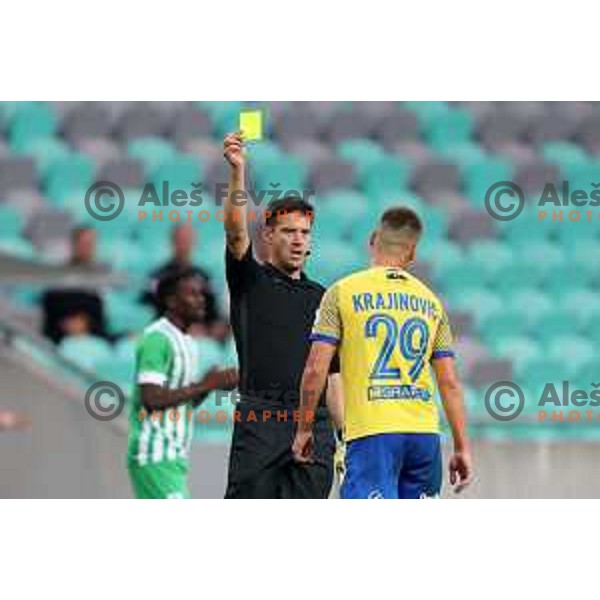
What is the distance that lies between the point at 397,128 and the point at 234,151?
1295 millimetres

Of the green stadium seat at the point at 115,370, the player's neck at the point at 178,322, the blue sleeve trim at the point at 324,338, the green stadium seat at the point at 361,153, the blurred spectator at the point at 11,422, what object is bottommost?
the blurred spectator at the point at 11,422

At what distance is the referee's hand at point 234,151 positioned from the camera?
5.35m

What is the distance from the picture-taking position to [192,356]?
6.17m

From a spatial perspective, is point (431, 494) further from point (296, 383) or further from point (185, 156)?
point (185, 156)

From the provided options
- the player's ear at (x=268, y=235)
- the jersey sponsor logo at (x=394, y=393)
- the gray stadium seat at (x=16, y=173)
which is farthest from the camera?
the gray stadium seat at (x=16, y=173)

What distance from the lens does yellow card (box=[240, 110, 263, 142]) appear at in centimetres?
611

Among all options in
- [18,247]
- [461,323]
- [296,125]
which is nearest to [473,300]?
[461,323]

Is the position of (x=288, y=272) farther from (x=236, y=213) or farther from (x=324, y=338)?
(x=324, y=338)

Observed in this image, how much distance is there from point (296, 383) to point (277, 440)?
7.7 inches

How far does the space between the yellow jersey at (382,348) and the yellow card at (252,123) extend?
1011 millimetres

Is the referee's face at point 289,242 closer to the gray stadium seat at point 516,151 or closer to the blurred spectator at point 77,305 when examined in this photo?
the blurred spectator at point 77,305

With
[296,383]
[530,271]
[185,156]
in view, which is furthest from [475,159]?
[296,383]

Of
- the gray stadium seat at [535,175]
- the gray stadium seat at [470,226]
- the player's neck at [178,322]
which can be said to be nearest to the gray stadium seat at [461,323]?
the gray stadium seat at [470,226]

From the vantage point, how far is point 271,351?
218 inches
